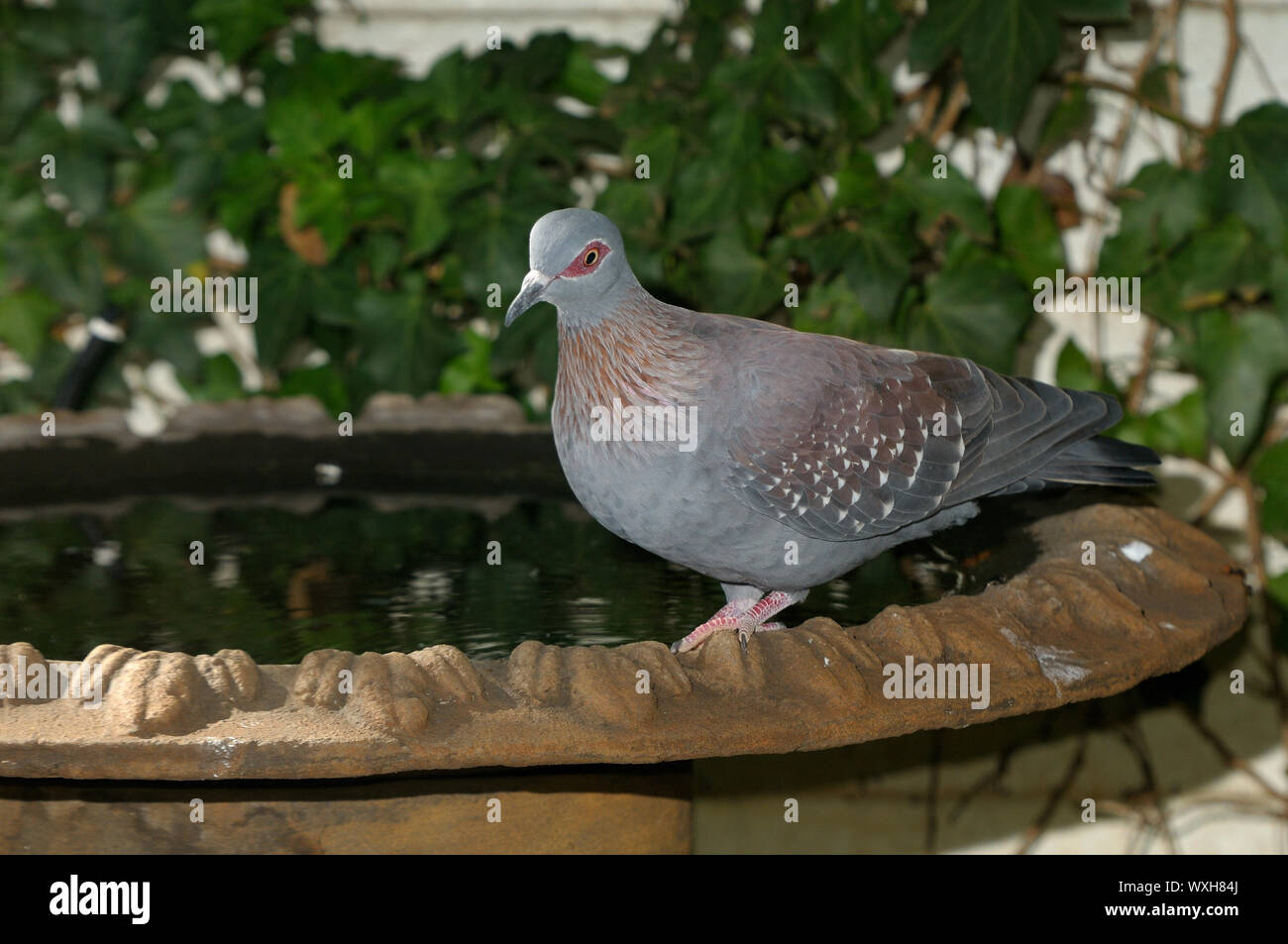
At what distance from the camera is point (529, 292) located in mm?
1595

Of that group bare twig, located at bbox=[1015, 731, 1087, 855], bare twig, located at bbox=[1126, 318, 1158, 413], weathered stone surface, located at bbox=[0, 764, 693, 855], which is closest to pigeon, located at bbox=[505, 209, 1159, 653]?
weathered stone surface, located at bbox=[0, 764, 693, 855]

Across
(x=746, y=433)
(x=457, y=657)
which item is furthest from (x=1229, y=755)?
(x=457, y=657)

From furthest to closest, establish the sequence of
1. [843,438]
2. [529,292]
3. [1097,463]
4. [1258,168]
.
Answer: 1. [1258,168]
2. [1097,463]
3. [843,438]
4. [529,292]

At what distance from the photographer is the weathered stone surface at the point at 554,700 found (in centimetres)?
127

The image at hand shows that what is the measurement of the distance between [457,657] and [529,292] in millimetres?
471

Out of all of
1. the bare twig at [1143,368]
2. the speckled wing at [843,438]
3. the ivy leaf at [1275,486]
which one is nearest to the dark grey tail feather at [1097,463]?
the speckled wing at [843,438]

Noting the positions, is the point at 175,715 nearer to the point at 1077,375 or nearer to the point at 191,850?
the point at 191,850

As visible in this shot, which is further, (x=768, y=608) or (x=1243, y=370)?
(x=1243, y=370)

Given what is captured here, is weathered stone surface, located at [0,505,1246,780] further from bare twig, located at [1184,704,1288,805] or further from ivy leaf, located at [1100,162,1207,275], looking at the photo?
bare twig, located at [1184,704,1288,805]

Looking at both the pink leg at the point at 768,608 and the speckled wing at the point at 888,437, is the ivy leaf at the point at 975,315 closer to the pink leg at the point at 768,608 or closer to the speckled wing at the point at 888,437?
the speckled wing at the point at 888,437

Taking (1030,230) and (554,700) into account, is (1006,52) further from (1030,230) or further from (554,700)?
(554,700)

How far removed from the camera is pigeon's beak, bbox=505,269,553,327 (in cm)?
157

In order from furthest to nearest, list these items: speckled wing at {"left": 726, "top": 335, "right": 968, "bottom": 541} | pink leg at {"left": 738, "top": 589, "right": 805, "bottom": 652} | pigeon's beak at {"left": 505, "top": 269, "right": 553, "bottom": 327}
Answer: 1. pink leg at {"left": 738, "top": 589, "right": 805, "bottom": 652}
2. speckled wing at {"left": 726, "top": 335, "right": 968, "bottom": 541}
3. pigeon's beak at {"left": 505, "top": 269, "right": 553, "bottom": 327}

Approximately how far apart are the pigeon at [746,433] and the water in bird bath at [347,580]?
7.2 inches
